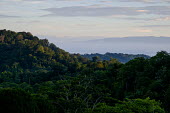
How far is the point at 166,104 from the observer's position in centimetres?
2142

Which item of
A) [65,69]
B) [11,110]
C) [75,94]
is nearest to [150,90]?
[75,94]

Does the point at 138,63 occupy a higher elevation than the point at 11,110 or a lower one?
higher

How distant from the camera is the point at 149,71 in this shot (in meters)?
27.0

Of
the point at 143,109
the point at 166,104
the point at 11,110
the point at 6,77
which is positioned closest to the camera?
the point at 11,110

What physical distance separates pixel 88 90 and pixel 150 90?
477 cm

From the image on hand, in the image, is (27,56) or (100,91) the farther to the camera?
(27,56)

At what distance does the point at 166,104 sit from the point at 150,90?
1.99 meters

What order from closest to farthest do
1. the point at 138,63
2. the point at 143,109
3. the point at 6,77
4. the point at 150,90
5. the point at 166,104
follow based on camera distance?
the point at 143,109 → the point at 166,104 → the point at 150,90 → the point at 138,63 → the point at 6,77

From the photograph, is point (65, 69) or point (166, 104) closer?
point (166, 104)

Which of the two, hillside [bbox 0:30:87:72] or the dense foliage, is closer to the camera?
the dense foliage

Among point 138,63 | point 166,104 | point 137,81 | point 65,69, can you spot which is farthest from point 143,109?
point 65,69

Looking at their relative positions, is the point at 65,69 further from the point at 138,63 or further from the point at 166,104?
the point at 166,104

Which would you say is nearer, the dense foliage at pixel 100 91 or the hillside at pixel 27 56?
the dense foliage at pixel 100 91

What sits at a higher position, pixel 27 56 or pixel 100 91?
pixel 27 56
